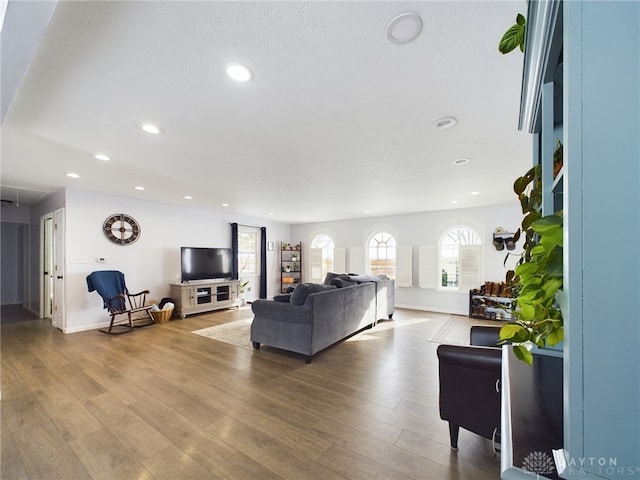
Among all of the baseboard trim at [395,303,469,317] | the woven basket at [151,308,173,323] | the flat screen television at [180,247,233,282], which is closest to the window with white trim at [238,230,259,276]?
the flat screen television at [180,247,233,282]

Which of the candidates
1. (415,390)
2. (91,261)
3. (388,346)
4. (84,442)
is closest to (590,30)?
(415,390)

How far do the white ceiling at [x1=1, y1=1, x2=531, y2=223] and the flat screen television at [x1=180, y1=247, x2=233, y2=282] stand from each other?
2.61 m

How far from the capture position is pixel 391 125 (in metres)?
2.33

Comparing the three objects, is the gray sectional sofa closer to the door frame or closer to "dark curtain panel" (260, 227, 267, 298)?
"dark curtain panel" (260, 227, 267, 298)

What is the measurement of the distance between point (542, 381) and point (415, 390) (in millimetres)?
2070

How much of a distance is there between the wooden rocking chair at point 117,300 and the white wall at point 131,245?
292 mm

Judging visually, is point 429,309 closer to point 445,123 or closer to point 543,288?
point 445,123

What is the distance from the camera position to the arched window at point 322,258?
337 inches

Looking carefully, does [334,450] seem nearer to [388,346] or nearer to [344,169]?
[388,346]

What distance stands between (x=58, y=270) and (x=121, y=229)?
121 centimetres

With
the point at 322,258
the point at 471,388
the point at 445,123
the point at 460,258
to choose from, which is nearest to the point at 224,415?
the point at 471,388

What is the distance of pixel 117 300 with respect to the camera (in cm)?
489

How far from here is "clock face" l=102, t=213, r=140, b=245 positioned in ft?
16.8

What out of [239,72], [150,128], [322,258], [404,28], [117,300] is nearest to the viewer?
[404,28]
